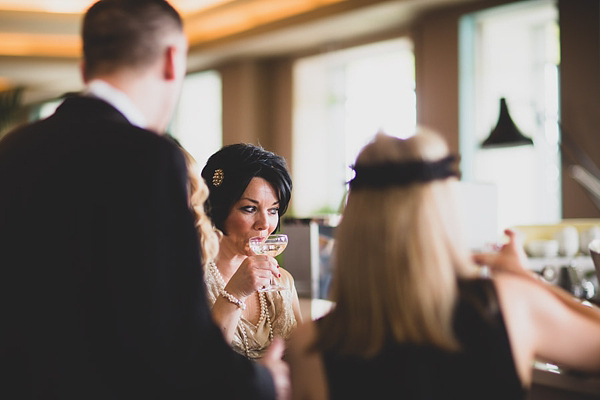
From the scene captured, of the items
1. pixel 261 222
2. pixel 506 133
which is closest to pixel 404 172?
pixel 261 222

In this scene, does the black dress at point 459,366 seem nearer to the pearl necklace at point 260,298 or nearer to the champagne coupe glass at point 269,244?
the champagne coupe glass at point 269,244

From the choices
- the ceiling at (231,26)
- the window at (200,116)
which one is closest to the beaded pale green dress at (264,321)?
the ceiling at (231,26)

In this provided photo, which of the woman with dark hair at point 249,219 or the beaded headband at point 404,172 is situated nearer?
the beaded headband at point 404,172

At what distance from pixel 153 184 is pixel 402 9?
6.95 metres

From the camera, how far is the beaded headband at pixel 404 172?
124 centimetres

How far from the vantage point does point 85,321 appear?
3.88 ft

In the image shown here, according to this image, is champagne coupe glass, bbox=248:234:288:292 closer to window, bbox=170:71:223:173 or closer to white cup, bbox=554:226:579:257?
white cup, bbox=554:226:579:257

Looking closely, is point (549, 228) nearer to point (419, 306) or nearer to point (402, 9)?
point (402, 9)

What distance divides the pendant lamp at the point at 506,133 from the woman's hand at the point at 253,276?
13.5 ft

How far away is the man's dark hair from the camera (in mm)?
1305

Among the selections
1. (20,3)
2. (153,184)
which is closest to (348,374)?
(153,184)

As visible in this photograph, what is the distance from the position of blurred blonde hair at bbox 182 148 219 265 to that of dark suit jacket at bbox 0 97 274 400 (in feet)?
1.69

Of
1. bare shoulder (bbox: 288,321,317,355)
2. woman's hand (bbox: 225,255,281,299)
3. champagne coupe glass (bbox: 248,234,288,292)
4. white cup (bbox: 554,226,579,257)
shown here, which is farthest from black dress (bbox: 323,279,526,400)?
white cup (bbox: 554,226,579,257)

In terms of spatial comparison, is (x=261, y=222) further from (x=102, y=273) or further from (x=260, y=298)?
(x=102, y=273)
